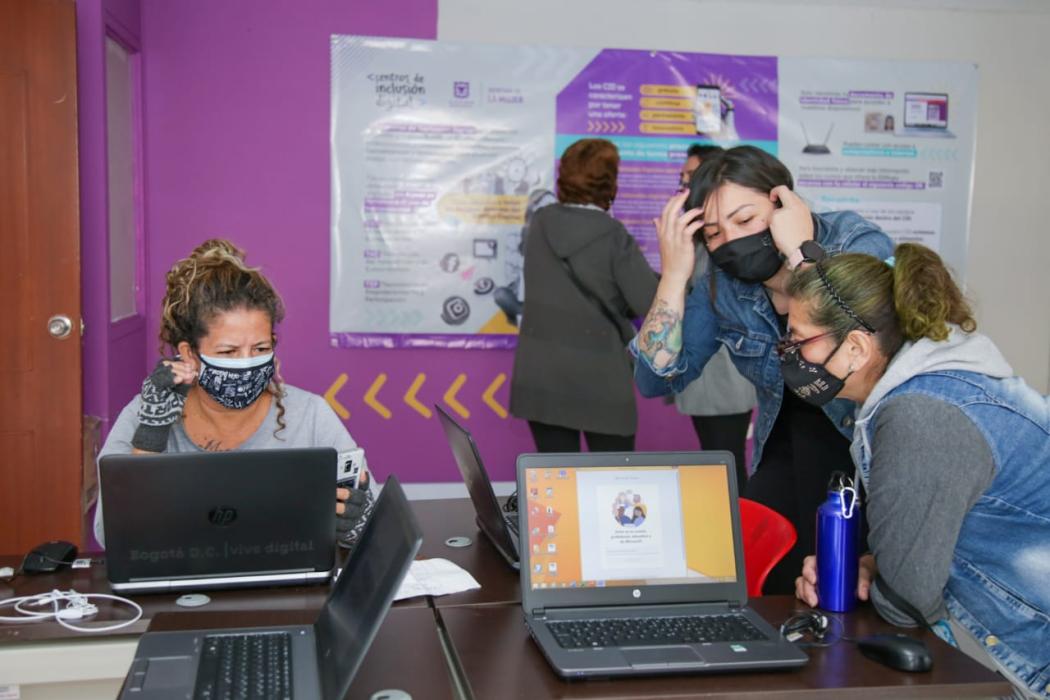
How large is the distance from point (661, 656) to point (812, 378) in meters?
0.63

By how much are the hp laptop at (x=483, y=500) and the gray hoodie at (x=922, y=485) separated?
0.68 metres

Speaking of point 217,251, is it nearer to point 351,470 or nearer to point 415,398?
point 351,470

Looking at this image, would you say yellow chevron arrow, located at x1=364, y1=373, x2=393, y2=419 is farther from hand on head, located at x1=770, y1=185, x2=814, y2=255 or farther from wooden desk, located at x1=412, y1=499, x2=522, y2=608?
hand on head, located at x1=770, y1=185, x2=814, y2=255

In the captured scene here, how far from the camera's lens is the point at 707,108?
4.57 metres

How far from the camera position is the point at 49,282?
348cm

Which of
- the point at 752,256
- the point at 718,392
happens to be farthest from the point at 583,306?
the point at 752,256

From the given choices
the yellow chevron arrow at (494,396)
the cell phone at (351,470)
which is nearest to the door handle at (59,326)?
the yellow chevron arrow at (494,396)

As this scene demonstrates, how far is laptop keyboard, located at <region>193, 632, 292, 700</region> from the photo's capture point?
1424 millimetres

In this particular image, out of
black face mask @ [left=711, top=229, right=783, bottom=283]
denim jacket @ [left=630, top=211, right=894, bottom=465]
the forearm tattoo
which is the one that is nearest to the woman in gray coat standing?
denim jacket @ [left=630, top=211, right=894, bottom=465]

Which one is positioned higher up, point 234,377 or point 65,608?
point 234,377

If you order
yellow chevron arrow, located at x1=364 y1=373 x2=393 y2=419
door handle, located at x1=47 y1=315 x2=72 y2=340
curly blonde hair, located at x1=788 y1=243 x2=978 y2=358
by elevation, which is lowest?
yellow chevron arrow, located at x1=364 y1=373 x2=393 y2=419

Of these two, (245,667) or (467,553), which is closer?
(245,667)

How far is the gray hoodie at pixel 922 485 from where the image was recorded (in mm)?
1604

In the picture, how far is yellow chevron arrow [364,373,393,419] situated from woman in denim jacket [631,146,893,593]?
215cm
